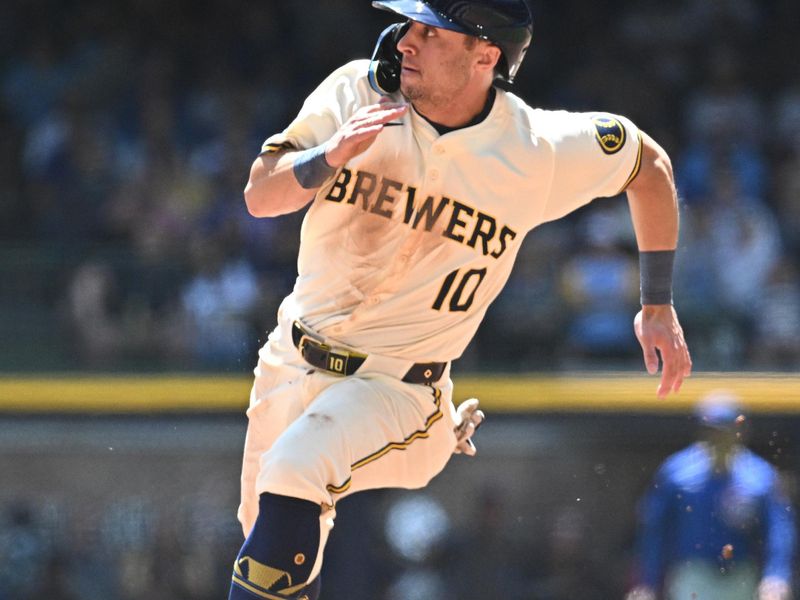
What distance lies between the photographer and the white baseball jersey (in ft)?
12.7

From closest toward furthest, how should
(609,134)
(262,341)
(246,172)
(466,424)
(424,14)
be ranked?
(424,14) < (609,134) < (466,424) < (262,341) < (246,172)

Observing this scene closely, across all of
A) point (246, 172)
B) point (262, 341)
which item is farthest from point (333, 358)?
point (246, 172)

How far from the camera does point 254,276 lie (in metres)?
8.38

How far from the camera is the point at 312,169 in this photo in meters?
3.55

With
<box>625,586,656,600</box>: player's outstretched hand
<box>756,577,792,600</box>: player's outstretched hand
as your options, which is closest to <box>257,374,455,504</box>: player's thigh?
<box>756,577,792,600</box>: player's outstretched hand

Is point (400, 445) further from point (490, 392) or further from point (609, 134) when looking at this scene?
point (490, 392)

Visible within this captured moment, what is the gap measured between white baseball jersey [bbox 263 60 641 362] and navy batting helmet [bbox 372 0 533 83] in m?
0.17

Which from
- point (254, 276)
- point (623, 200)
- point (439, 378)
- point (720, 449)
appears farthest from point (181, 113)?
point (439, 378)

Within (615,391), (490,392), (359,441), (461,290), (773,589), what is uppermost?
(461,290)

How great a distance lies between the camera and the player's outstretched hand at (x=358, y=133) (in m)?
3.42

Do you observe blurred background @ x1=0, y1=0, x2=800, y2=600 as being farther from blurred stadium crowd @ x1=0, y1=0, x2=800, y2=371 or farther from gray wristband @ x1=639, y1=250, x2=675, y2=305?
gray wristband @ x1=639, y1=250, x2=675, y2=305

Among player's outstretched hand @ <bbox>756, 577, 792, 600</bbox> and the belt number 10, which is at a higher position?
the belt number 10

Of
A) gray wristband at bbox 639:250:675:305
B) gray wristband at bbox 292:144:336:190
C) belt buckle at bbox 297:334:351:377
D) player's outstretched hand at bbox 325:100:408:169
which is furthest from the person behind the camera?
gray wristband at bbox 639:250:675:305

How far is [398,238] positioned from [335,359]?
0.36 meters
